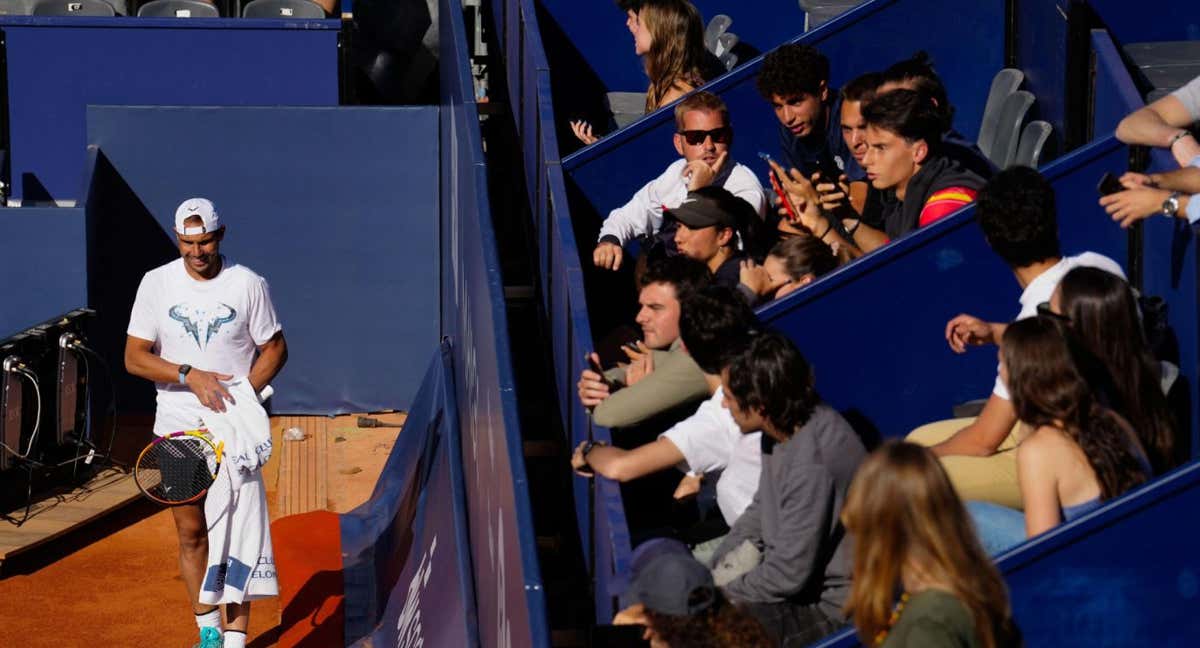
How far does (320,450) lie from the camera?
35.2 feet

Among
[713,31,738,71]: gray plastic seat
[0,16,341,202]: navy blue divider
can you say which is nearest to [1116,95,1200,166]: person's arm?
[713,31,738,71]: gray plastic seat

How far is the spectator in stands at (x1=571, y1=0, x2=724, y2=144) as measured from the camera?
26.4 feet

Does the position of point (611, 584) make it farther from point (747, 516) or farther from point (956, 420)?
point (956, 420)

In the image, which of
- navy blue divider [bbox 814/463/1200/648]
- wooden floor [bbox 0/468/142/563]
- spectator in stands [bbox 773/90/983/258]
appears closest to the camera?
navy blue divider [bbox 814/463/1200/648]

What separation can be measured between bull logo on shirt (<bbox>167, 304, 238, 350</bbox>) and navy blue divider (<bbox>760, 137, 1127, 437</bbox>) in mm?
2620

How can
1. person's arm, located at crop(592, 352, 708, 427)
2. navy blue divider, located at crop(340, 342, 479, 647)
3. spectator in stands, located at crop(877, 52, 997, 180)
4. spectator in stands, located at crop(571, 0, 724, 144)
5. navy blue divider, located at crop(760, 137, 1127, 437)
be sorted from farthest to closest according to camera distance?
spectator in stands, located at crop(571, 0, 724, 144)
navy blue divider, located at crop(340, 342, 479, 647)
spectator in stands, located at crop(877, 52, 997, 180)
navy blue divider, located at crop(760, 137, 1127, 437)
person's arm, located at crop(592, 352, 708, 427)

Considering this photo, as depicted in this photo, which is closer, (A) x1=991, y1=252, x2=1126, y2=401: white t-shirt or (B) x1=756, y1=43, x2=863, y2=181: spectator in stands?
(A) x1=991, y1=252, x2=1126, y2=401: white t-shirt


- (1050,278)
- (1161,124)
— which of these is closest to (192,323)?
(1050,278)

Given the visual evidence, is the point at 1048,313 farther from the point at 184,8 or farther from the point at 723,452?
the point at 184,8

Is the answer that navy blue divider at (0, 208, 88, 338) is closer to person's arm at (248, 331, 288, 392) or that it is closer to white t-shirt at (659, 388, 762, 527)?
person's arm at (248, 331, 288, 392)

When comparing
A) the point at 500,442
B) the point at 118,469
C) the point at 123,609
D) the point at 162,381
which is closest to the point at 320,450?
the point at 118,469

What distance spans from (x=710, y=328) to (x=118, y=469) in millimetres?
5845

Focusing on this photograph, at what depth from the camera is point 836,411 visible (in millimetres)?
5301

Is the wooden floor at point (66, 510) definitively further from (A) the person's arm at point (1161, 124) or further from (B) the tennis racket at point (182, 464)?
(A) the person's arm at point (1161, 124)
